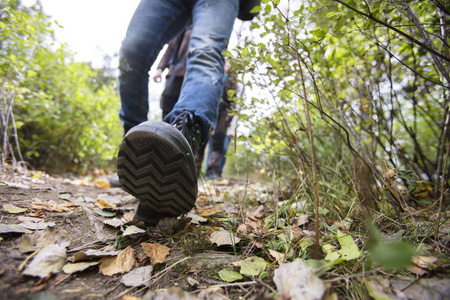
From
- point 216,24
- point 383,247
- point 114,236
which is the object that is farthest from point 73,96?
point 383,247

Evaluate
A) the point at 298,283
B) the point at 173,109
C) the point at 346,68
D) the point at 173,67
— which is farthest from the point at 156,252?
the point at 173,67

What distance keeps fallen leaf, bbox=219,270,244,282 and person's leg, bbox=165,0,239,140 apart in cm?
72

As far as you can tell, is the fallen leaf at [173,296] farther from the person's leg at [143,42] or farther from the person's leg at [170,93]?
the person's leg at [170,93]

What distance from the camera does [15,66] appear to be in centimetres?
196

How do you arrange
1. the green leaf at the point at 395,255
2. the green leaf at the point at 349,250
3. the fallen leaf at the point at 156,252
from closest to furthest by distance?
the green leaf at the point at 395,255 → the green leaf at the point at 349,250 → the fallen leaf at the point at 156,252

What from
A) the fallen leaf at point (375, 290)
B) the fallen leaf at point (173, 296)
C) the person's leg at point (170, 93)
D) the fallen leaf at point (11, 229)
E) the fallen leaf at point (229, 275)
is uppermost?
the person's leg at point (170, 93)

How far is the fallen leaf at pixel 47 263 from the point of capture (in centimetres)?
52

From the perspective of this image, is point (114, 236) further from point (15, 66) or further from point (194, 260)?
point (15, 66)

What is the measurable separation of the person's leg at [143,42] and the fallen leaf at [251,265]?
1.39 meters

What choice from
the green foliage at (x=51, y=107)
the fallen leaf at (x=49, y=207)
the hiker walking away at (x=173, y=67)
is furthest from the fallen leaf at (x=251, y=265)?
the green foliage at (x=51, y=107)

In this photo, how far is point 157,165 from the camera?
82 centimetres

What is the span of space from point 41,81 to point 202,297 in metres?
3.43

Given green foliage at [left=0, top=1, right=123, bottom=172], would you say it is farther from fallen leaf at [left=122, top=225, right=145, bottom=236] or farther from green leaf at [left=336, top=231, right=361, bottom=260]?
green leaf at [left=336, top=231, right=361, bottom=260]

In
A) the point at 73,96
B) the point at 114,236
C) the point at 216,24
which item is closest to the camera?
the point at 114,236
